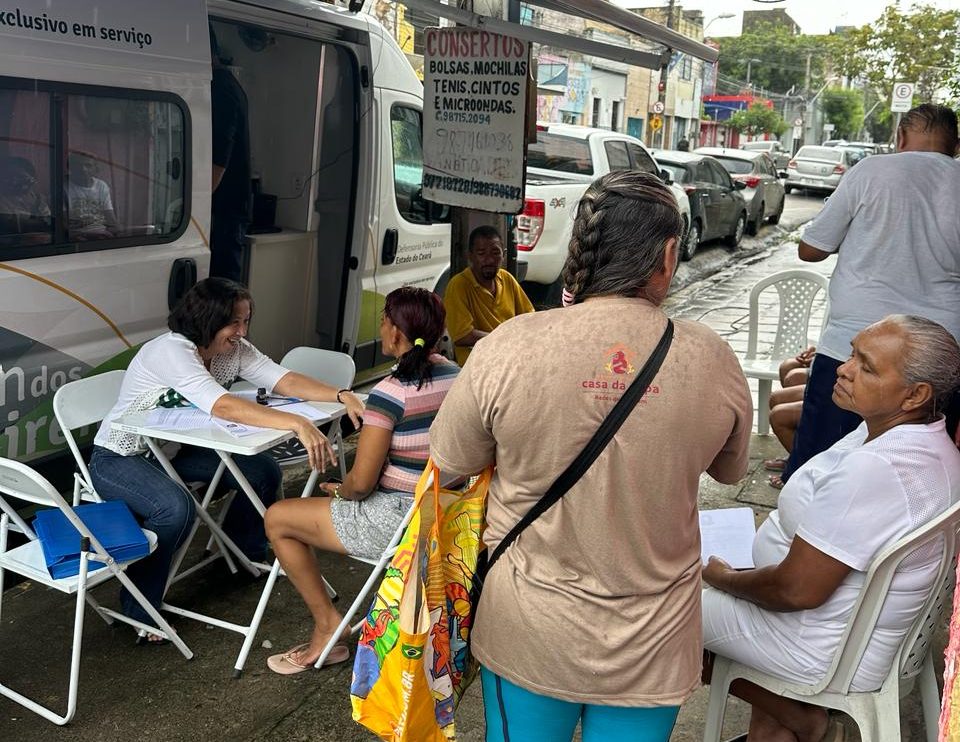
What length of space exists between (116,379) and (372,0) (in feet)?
12.7

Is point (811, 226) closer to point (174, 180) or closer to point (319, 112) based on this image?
point (174, 180)

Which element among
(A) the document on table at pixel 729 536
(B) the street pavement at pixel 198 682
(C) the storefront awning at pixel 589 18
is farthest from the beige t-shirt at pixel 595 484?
(C) the storefront awning at pixel 589 18

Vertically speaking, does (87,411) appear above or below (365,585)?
above

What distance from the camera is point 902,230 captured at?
363 cm

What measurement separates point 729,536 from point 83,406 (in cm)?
233

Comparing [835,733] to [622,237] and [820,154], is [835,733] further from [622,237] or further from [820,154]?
Answer: [820,154]

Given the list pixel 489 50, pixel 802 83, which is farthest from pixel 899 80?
pixel 802 83

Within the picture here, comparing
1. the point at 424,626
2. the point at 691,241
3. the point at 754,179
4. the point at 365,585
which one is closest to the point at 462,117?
the point at 365,585

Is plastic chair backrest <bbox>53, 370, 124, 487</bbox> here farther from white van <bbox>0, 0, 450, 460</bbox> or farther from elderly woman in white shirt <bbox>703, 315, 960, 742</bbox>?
elderly woman in white shirt <bbox>703, 315, 960, 742</bbox>

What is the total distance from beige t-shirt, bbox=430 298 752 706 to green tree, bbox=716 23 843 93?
2616 inches

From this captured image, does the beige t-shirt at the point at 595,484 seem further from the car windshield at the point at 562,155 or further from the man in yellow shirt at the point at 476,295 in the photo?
the car windshield at the point at 562,155

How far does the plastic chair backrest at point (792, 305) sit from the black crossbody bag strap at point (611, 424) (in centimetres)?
404

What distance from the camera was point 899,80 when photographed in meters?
23.6

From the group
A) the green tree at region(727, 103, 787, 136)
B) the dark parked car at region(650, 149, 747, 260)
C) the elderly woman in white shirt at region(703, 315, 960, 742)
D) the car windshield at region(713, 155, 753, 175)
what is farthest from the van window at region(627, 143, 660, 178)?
the green tree at region(727, 103, 787, 136)
